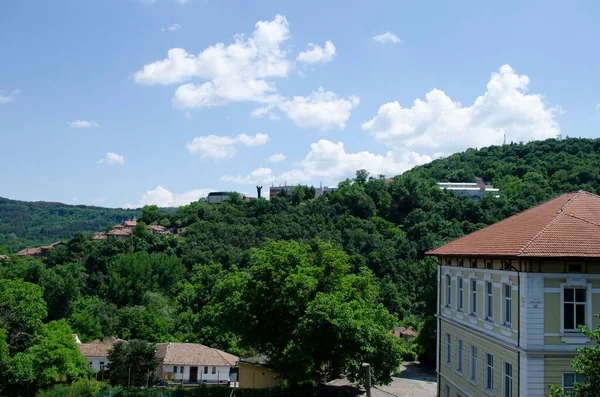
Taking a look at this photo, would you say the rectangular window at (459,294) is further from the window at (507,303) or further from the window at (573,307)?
the window at (573,307)

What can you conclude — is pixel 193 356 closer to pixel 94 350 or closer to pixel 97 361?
pixel 97 361

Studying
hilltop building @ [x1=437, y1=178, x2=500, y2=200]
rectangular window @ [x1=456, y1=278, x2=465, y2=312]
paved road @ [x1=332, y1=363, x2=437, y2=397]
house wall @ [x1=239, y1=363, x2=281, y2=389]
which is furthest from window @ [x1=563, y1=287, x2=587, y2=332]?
hilltop building @ [x1=437, y1=178, x2=500, y2=200]

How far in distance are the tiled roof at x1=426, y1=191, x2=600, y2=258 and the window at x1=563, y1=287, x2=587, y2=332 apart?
4.21 ft

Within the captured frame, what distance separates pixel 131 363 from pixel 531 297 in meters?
29.0

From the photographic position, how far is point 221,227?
335 ft

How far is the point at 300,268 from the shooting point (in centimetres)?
2783

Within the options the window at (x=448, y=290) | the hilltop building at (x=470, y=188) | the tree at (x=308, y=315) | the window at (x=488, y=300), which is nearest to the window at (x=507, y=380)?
the window at (x=488, y=300)

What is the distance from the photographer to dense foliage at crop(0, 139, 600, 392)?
85.6 ft

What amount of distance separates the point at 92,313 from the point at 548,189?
7772 cm

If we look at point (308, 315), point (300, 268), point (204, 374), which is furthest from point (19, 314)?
point (308, 315)

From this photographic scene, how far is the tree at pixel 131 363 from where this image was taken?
3591 cm

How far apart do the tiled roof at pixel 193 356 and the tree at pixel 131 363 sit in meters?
5.59

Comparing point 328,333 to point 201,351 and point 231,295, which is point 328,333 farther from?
point 201,351

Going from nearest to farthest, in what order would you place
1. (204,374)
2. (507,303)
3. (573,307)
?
(573,307)
(507,303)
(204,374)
